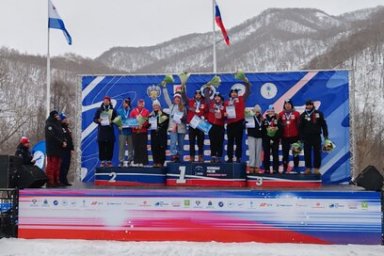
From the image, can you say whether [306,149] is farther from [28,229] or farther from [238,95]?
[28,229]

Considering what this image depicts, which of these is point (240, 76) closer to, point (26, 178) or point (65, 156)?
point (65, 156)

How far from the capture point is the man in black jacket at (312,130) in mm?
8578

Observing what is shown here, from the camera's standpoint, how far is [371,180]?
733 cm

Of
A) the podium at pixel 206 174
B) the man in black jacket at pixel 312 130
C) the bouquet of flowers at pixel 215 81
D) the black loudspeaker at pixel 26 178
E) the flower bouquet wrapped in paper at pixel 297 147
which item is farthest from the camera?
the bouquet of flowers at pixel 215 81

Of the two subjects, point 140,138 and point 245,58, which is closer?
point 140,138

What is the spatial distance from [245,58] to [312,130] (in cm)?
10761

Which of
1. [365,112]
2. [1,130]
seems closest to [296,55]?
[365,112]

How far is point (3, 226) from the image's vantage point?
7855mm

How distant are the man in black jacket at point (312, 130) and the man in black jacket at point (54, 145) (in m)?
4.63

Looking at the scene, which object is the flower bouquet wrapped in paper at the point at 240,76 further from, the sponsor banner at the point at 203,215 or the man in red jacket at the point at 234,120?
the sponsor banner at the point at 203,215

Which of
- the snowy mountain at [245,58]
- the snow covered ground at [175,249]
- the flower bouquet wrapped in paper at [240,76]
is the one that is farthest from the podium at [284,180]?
the snowy mountain at [245,58]

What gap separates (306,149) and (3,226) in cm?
562

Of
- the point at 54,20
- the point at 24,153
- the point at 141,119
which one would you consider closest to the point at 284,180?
the point at 141,119

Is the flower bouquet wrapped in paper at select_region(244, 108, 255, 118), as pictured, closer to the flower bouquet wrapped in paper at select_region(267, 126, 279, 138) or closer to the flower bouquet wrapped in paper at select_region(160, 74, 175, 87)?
the flower bouquet wrapped in paper at select_region(267, 126, 279, 138)
